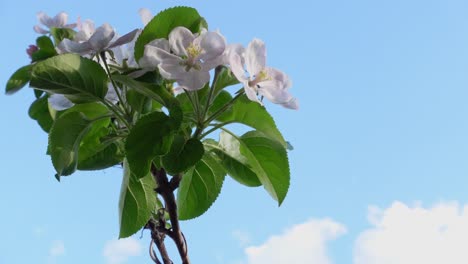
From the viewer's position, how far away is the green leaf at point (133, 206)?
80 centimetres

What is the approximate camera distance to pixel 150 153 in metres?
0.70

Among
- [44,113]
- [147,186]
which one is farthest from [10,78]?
[147,186]

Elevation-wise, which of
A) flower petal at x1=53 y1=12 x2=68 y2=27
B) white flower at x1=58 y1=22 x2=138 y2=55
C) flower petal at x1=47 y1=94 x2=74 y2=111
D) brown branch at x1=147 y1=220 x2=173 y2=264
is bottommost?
brown branch at x1=147 y1=220 x2=173 y2=264

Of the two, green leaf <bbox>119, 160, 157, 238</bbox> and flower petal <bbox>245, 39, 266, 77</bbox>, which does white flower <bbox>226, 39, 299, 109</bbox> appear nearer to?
flower petal <bbox>245, 39, 266, 77</bbox>

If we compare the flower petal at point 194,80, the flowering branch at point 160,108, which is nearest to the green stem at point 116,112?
the flowering branch at point 160,108

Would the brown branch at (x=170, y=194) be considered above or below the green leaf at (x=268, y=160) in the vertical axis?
below

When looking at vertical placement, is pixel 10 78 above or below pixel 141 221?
above

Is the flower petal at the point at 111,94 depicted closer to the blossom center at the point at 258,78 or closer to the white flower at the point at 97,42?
the white flower at the point at 97,42

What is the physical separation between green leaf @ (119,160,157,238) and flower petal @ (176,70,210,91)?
0.17m

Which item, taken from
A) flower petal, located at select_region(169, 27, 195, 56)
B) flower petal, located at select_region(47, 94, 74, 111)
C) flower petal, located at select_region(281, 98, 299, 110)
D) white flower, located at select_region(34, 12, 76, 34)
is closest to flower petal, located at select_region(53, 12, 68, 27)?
white flower, located at select_region(34, 12, 76, 34)

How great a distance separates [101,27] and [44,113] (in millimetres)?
230

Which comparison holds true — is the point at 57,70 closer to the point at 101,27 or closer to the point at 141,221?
the point at 101,27

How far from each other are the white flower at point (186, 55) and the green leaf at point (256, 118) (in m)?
0.07

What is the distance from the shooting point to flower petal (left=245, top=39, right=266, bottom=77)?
73 centimetres
